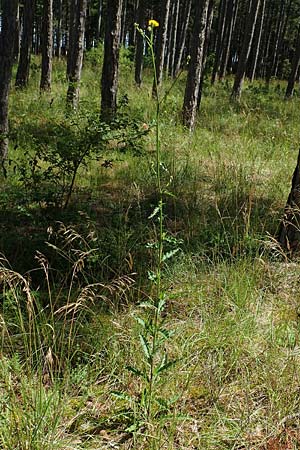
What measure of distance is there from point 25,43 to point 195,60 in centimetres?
577

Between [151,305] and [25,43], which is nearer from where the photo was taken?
[151,305]

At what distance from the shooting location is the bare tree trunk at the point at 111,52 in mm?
8071

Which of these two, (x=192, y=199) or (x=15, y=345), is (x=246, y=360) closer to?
(x=15, y=345)

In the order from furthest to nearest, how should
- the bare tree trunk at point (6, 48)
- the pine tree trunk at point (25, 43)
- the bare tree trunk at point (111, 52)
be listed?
1. the pine tree trunk at point (25, 43)
2. the bare tree trunk at point (111, 52)
3. the bare tree trunk at point (6, 48)

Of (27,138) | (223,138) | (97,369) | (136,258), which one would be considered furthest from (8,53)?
(97,369)

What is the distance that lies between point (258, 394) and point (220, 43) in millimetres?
22979

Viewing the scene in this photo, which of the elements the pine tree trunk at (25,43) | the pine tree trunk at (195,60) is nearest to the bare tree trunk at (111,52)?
the pine tree trunk at (195,60)

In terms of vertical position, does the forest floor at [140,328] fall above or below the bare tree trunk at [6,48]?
below

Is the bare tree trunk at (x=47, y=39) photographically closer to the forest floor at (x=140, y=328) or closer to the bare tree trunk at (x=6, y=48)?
the bare tree trunk at (x=6, y=48)

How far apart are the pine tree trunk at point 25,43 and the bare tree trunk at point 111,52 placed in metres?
4.82

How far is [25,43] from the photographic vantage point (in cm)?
1215

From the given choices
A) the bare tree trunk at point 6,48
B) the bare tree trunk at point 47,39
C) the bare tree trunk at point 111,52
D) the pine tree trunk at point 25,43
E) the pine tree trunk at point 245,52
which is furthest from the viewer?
the pine tree trunk at point 245,52

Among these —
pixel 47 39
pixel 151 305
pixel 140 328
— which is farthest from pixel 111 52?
pixel 151 305

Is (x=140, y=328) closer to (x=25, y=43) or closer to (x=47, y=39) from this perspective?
(x=47, y=39)
